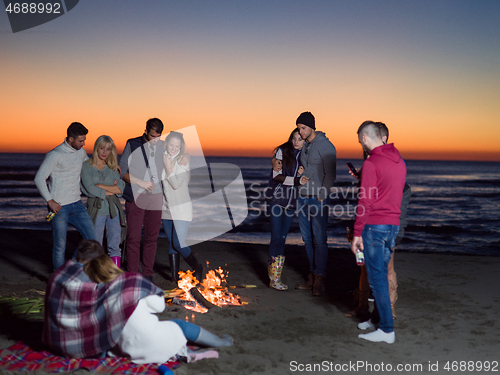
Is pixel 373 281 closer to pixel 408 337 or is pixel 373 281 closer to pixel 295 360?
pixel 408 337

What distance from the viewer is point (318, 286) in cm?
508

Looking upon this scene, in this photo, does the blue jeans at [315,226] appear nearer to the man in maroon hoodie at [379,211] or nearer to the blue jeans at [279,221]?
the blue jeans at [279,221]

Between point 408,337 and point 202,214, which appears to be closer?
point 408,337

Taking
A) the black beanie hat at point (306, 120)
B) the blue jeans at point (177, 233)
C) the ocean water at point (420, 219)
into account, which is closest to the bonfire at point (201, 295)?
the blue jeans at point (177, 233)

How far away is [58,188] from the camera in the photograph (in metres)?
4.71

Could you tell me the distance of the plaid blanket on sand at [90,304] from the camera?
9.09 feet

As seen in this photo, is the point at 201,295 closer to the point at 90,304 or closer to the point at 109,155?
the point at 90,304

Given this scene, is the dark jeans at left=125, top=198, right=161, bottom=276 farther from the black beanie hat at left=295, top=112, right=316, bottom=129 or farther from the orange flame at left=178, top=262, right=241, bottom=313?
the black beanie hat at left=295, top=112, right=316, bottom=129

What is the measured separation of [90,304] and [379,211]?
7.98ft

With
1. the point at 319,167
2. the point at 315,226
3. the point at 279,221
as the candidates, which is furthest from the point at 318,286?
the point at 319,167

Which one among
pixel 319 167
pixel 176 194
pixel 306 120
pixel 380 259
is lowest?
pixel 380 259

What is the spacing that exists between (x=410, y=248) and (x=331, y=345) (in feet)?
25.3

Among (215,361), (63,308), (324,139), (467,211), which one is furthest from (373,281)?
(467,211)

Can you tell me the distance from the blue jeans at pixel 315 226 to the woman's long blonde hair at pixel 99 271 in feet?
8.88
